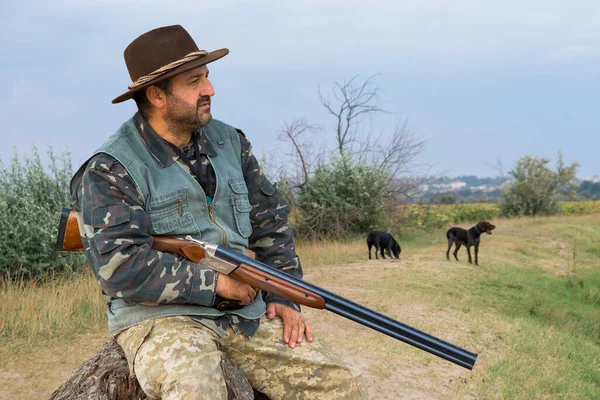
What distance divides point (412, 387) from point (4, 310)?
4.96m

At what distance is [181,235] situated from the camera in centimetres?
304

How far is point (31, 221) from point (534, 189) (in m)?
29.6

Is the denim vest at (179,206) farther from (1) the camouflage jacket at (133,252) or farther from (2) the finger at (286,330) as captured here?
(2) the finger at (286,330)

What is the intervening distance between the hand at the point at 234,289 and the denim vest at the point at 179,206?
0.10 m

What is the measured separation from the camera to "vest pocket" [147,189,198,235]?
2977mm

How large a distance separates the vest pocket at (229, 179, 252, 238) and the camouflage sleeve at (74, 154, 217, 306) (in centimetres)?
42

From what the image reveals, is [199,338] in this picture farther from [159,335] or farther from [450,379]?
[450,379]

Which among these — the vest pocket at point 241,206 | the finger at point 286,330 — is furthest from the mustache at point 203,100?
the finger at point 286,330

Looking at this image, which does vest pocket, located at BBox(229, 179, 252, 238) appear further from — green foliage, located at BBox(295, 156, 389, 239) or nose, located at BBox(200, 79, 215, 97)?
green foliage, located at BBox(295, 156, 389, 239)

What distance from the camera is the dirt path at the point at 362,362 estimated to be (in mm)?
5277

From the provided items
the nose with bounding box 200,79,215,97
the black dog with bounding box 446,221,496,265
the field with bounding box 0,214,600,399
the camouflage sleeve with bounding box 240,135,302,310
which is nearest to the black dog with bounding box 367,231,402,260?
the field with bounding box 0,214,600,399

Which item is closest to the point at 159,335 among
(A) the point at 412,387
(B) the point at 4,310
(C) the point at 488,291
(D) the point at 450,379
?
(A) the point at 412,387

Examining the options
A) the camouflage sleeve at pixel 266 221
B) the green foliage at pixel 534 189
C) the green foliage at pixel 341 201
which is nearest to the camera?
the camouflage sleeve at pixel 266 221

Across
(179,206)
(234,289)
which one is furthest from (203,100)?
(234,289)
